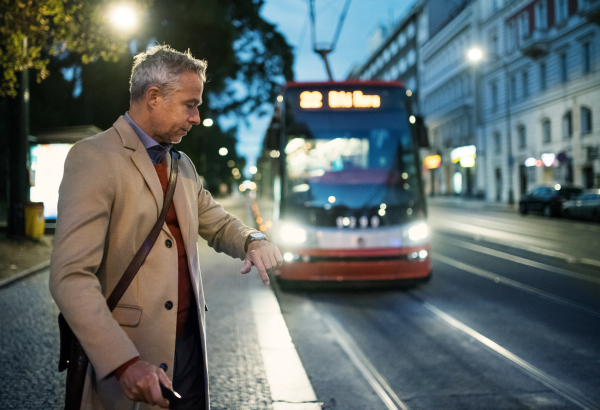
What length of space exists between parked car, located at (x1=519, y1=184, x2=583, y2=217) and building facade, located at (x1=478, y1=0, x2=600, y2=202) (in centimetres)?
265

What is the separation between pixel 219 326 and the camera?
5500 millimetres

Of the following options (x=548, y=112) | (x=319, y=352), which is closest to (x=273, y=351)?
(x=319, y=352)

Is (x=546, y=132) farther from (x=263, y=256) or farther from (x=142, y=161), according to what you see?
(x=142, y=161)

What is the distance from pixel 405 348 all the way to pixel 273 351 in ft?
4.27

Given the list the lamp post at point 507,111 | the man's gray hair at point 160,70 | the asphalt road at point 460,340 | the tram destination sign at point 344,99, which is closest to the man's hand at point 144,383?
the man's gray hair at point 160,70

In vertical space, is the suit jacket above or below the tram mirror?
below

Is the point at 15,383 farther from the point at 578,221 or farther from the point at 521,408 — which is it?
the point at 578,221

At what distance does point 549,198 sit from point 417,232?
1994 centimetres

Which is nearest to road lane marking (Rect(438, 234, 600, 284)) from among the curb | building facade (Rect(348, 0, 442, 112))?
the curb

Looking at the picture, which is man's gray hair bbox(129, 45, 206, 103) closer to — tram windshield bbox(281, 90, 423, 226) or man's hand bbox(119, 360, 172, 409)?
man's hand bbox(119, 360, 172, 409)

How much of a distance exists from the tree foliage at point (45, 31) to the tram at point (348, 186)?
11.7ft

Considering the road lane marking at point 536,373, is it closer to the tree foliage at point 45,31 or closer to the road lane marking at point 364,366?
the road lane marking at point 364,366

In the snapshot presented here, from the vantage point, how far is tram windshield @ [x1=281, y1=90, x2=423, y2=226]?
24.0ft

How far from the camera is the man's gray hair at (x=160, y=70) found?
5.98 feet
